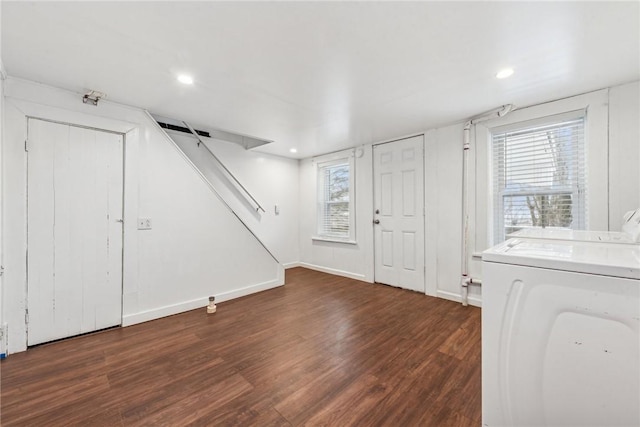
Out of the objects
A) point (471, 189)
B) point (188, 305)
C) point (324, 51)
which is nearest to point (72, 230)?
point (188, 305)

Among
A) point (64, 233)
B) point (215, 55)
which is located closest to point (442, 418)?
point (215, 55)

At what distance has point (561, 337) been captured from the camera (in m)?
0.98

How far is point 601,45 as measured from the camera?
1.72 meters

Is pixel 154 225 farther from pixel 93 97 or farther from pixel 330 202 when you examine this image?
pixel 330 202

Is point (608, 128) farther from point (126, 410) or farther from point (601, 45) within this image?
point (126, 410)

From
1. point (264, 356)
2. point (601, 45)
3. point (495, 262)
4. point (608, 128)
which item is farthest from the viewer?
point (608, 128)

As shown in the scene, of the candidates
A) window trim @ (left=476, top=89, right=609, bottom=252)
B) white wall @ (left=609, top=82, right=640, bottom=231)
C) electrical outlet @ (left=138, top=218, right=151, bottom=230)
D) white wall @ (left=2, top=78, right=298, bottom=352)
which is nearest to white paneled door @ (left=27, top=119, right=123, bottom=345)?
white wall @ (left=2, top=78, right=298, bottom=352)

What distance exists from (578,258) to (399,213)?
291 cm

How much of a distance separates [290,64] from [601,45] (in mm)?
2145

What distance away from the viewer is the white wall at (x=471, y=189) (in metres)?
2.26

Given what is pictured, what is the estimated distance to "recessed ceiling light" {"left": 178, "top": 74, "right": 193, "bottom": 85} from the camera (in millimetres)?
2136

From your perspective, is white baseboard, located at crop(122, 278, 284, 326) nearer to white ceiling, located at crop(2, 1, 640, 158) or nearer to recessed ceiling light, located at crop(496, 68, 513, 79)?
white ceiling, located at crop(2, 1, 640, 158)

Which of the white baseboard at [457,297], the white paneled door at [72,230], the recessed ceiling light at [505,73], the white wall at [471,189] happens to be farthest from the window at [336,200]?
the white paneled door at [72,230]

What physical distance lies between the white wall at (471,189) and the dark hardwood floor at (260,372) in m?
0.88
